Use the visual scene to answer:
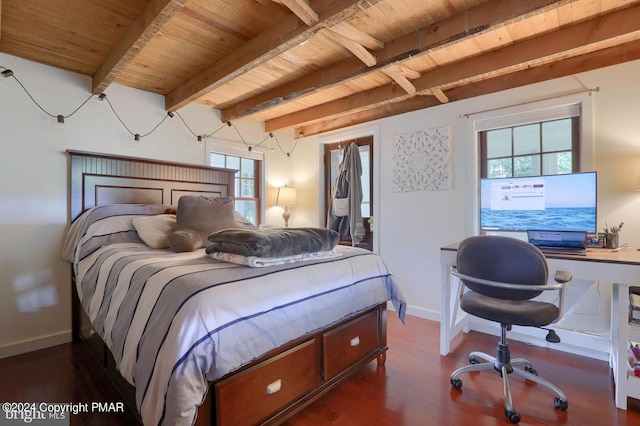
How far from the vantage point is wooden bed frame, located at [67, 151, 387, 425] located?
4.34ft

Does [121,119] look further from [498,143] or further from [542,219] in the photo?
[542,219]

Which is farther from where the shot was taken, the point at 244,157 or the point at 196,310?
the point at 244,157

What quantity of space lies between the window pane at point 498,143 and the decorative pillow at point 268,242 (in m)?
2.10

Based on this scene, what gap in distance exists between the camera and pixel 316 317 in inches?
63.4

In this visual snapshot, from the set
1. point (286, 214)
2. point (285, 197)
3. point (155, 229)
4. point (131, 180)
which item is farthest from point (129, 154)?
point (286, 214)

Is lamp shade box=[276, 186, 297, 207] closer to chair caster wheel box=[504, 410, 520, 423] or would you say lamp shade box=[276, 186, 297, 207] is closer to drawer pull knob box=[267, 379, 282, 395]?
drawer pull knob box=[267, 379, 282, 395]

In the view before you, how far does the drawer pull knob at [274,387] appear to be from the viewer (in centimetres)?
142

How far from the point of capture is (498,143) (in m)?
2.93

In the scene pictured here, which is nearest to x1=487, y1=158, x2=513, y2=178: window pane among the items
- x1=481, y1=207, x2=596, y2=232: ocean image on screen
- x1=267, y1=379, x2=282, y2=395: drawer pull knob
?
x1=481, y1=207, x2=596, y2=232: ocean image on screen

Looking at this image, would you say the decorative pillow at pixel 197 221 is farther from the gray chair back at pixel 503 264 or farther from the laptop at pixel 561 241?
the laptop at pixel 561 241

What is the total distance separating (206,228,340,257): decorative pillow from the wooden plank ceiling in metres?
1.20

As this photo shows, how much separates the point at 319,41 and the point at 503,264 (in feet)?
6.35

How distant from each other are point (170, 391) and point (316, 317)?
0.74 metres

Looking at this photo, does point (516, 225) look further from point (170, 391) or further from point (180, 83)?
point (180, 83)
